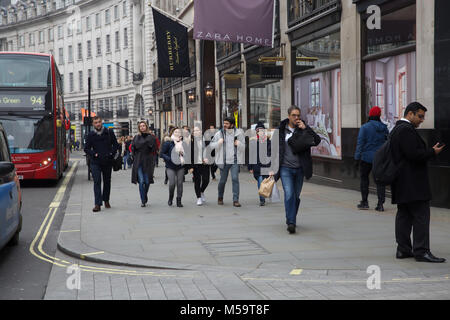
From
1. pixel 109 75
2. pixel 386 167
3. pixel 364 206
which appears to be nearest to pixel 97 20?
pixel 109 75

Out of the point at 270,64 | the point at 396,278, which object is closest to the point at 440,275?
the point at 396,278

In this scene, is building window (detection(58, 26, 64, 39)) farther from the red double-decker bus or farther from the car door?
the car door

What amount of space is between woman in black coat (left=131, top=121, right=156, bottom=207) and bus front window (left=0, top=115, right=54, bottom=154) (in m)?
6.93

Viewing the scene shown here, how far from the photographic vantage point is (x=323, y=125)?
Result: 15.9m

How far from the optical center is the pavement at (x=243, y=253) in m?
5.26

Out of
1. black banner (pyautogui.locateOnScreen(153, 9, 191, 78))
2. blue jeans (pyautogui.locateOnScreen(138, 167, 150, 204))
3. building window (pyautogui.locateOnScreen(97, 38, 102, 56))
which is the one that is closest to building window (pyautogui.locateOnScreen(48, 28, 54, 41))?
building window (pyautogui.locateOnScreen(97, 38, 102, 56))

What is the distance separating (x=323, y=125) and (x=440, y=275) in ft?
34.1

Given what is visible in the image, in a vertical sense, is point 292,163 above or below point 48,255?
above

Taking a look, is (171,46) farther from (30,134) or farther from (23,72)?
(30,134)

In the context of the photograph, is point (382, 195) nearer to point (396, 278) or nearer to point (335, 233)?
point (335, 233)

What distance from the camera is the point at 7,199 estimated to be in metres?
6.65

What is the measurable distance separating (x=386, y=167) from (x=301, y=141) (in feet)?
6.08

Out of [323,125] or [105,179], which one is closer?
[105,179]
